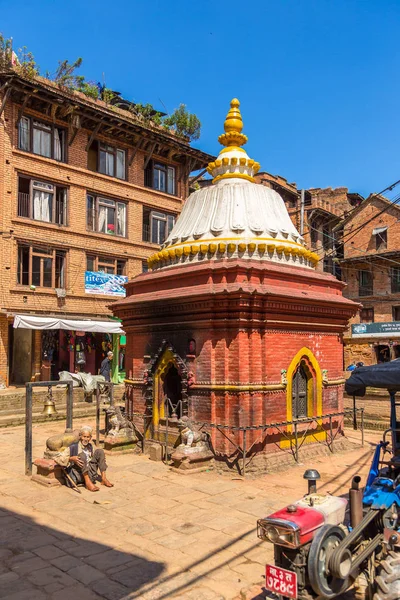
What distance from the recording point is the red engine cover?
4.96 metres

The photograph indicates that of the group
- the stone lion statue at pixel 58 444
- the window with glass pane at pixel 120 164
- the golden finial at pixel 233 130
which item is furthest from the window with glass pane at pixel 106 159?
the stone lion statue at pixel 58 444

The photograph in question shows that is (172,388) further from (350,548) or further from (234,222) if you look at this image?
(350,548)

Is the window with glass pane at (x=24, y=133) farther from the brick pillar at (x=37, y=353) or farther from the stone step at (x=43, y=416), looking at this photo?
the stone step at (x=43, y=416)

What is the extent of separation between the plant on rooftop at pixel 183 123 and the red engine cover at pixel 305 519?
28989 millimetres

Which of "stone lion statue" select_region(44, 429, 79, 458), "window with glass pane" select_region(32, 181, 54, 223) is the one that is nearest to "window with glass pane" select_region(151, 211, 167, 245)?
"window with glass pane" select_region(32, 181, 54, 223)

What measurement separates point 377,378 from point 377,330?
23.6 meters

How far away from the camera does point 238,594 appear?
566 centimetres

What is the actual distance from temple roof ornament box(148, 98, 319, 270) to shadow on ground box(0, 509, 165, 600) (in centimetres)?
693

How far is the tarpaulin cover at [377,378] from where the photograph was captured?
22.3 ft

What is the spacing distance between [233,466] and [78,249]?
17.8m

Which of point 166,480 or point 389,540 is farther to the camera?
point 166,480

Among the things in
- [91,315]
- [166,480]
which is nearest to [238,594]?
[166,480]

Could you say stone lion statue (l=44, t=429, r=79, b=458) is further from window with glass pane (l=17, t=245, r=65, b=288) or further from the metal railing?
window with glass pane (l=17, t=245, r=65, b=288)

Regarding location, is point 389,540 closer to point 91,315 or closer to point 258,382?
point 258,382
